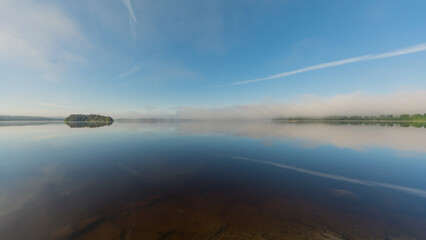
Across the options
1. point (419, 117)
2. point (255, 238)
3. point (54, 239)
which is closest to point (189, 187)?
point (255, 238)

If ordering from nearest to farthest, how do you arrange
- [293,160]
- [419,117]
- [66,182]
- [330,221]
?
[330,221] → [66,182] → [293,160] → [419,117]

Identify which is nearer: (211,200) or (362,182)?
(211,200)

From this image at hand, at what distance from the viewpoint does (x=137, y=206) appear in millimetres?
7875

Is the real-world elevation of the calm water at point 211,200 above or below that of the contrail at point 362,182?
above

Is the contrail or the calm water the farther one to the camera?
the contrail

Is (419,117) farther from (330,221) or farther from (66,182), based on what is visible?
(66,182)

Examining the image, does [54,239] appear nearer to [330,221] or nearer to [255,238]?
[255,238]

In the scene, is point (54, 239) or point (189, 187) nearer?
point (54, 239)

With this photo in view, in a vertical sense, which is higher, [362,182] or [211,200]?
[211,200]

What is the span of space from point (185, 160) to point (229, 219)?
1065cm

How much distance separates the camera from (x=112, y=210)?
7508mm

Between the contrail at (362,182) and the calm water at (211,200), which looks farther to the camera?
the contrail at (362,182)

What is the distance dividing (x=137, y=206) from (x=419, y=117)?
913 ft

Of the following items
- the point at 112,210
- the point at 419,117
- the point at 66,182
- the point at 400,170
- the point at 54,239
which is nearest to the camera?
the point at 54,239
